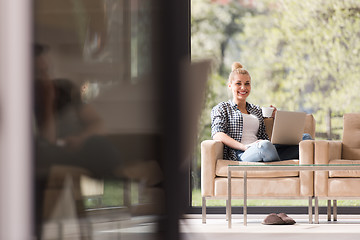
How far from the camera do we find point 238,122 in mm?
4367

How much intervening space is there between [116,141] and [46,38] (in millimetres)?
107

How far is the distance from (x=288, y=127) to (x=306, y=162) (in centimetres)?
29

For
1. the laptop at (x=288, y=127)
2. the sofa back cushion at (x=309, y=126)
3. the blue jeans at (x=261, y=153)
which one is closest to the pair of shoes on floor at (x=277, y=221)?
the blue jeans at (x=261, y=153)

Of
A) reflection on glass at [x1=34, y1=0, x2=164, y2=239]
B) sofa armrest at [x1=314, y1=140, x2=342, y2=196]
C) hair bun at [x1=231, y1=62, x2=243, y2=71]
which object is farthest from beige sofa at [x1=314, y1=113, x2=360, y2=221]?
reflection on glass at [x1=34, y1=0, x2=164, y2=239]

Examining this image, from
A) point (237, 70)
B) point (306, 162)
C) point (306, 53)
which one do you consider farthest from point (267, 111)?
point (306, 53)

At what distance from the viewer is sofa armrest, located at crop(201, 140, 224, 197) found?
4098 millimetres

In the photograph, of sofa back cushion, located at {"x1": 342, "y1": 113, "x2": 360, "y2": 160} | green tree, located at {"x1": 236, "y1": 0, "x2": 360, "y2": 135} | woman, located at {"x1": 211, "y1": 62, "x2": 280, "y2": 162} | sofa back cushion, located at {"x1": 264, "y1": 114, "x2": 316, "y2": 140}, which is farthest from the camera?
green tree, located at {"x1": 236, "y1": 0, "x2": 360, "y2": 135}

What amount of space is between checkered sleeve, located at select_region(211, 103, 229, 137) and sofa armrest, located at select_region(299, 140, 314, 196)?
579 mm

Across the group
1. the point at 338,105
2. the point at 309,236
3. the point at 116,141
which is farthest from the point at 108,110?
the point at 338,105

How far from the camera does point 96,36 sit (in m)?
0.52

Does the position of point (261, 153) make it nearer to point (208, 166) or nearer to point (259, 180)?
point (259, 180)

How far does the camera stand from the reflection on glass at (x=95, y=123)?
50 cm

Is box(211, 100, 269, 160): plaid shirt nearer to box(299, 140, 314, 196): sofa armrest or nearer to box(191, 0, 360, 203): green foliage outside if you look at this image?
box(299, 140, 314, 196): sofa armrest

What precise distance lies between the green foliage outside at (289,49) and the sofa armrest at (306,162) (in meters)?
0.89
